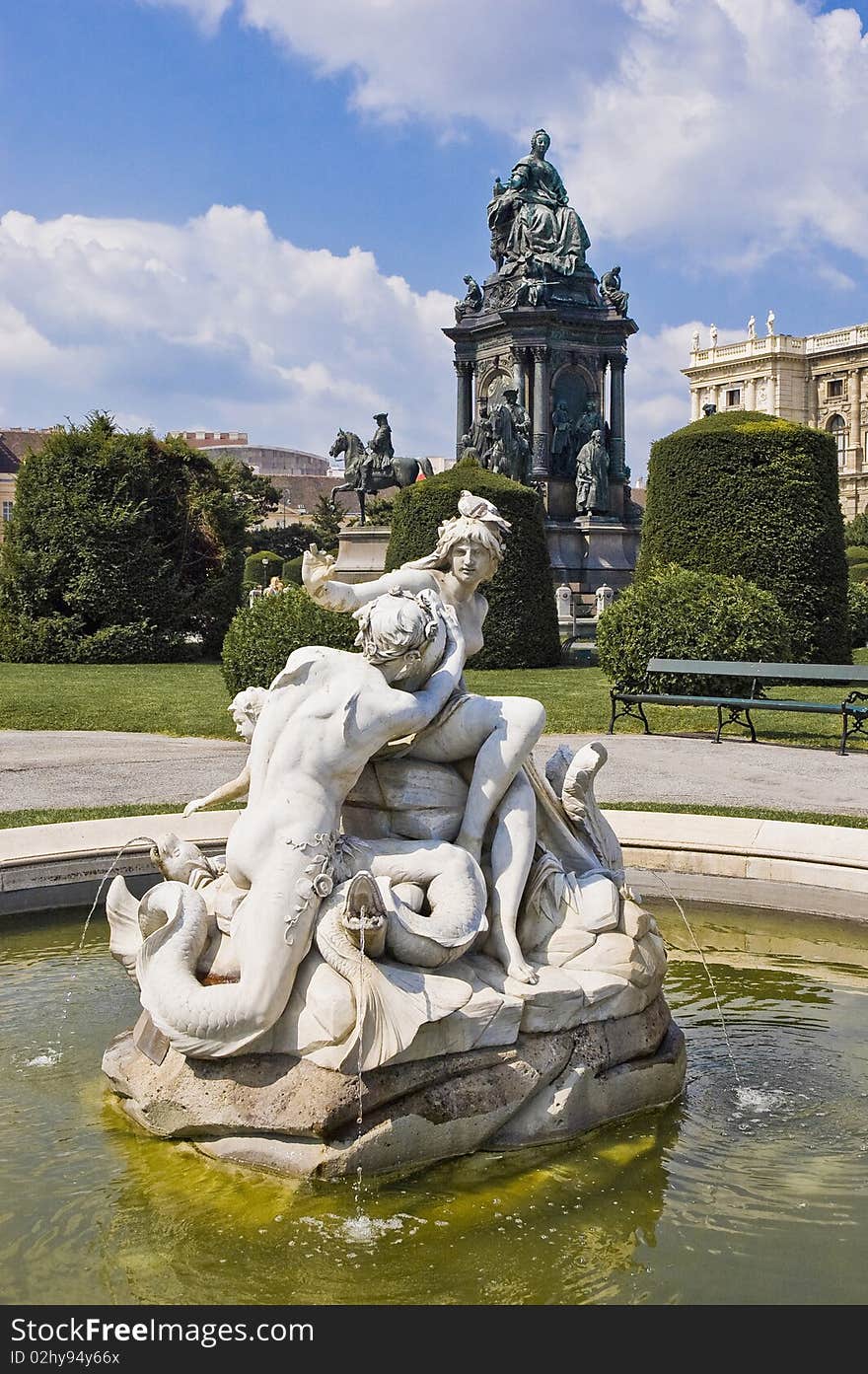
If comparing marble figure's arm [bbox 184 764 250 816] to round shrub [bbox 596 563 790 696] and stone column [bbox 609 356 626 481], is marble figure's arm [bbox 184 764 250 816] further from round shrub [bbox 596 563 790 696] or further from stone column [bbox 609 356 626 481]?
stone column [bbox 609 356 626 481]

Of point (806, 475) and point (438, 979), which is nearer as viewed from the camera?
point (438, 979)

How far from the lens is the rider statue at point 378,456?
36156mm

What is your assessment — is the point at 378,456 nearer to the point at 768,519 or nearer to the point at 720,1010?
the point at 768,519

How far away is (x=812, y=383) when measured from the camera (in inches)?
3095

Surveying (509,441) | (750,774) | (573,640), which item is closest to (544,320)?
Answer: (509,441)

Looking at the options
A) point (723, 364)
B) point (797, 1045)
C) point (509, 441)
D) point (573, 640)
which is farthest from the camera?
point (723, 364)

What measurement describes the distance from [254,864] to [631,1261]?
152 centimetres

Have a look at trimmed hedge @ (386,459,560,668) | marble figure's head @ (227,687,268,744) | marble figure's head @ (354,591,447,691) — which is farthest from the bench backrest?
marble figure's head @ (354,591,447,691)

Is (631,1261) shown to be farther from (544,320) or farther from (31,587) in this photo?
(544,320)

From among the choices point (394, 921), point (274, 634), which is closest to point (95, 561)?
point (274, 634)

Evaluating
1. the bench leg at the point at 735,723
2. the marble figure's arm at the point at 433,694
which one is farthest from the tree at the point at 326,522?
the marble figure's arm at the point at 433,694

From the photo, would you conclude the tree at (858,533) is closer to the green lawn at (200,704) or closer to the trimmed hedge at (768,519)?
the trimmed hedge at (768,519)

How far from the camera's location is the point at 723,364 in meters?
81.1

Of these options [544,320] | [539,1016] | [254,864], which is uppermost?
[544,320]
